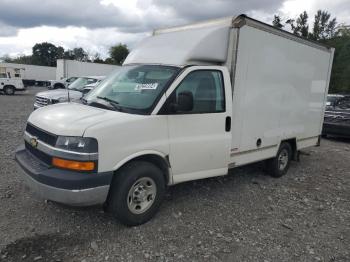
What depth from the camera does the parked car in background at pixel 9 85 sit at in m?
26.1

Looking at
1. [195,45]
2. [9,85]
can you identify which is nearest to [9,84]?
[9,85]

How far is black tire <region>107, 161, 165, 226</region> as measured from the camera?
3.74 meters

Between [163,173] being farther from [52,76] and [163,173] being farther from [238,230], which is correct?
[52,76]

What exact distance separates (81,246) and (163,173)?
1.33 metres

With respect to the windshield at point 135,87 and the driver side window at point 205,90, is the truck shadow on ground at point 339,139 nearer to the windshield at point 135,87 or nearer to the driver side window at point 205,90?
the driver side window at point 205,90

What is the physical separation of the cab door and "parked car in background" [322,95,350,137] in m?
7.56

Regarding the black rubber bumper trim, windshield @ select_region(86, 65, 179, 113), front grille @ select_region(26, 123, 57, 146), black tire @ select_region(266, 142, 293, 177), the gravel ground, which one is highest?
windshield @ select_region(86, 65, 179, 113)

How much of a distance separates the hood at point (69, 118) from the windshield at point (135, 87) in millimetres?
284

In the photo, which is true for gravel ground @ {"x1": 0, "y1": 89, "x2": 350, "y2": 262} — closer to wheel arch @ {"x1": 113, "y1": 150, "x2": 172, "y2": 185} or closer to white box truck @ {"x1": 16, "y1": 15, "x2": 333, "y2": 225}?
white box truck @ {"x1": 16, "y1": 15, "x2": 333, "y2": 225}

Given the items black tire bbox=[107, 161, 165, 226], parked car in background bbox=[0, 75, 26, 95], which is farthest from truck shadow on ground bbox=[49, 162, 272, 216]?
parked car in background bbox=[0, 75, 26, 95]

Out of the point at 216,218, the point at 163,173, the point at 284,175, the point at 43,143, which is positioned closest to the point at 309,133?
the point at 284,175

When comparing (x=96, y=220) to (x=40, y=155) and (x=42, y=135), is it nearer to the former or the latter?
(x=40, y=155)

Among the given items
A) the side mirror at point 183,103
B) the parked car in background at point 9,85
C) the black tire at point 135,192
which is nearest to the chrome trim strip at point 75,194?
the black tire at point 135,192

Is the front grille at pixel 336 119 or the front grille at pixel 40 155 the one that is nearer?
the front grille at pixel 40 155
